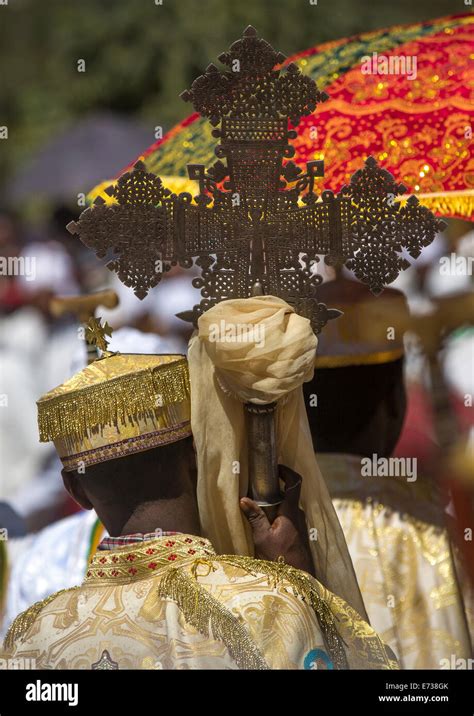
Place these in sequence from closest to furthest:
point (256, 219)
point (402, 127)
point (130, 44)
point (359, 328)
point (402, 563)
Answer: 1. point (256, 219)
2. point (402, 563)
3. point (402, 127)
4. point (359, 328)
5. point (130, 44)

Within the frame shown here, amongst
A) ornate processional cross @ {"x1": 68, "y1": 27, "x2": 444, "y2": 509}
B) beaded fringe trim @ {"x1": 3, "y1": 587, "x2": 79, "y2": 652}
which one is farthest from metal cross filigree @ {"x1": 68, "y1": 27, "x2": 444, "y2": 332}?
beaded fringe trim @ {"x1": 3, "y1": 587, "x2": 79, "y2": 652}

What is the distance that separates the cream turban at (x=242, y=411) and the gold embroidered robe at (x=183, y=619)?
0.48 feet

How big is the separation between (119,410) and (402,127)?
201 centimetres

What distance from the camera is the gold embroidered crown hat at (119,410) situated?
3252 millimetres

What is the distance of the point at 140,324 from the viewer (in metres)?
6.86

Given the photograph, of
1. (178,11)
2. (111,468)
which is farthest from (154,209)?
(178,11)

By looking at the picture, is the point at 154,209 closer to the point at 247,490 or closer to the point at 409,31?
the point at 247,490

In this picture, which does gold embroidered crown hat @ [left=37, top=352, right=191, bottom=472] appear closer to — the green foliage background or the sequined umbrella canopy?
the sequined umbrella canopy

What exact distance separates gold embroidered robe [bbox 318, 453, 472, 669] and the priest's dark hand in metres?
1.30

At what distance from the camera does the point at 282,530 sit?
10.9 feet

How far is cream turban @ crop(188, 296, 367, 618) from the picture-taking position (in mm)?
3188

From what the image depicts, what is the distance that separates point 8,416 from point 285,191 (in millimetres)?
3934

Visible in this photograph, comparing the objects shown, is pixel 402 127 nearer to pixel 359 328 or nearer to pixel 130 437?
pixel 359 328

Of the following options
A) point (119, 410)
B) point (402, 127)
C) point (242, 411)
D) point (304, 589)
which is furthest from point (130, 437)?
point (402, 127)
